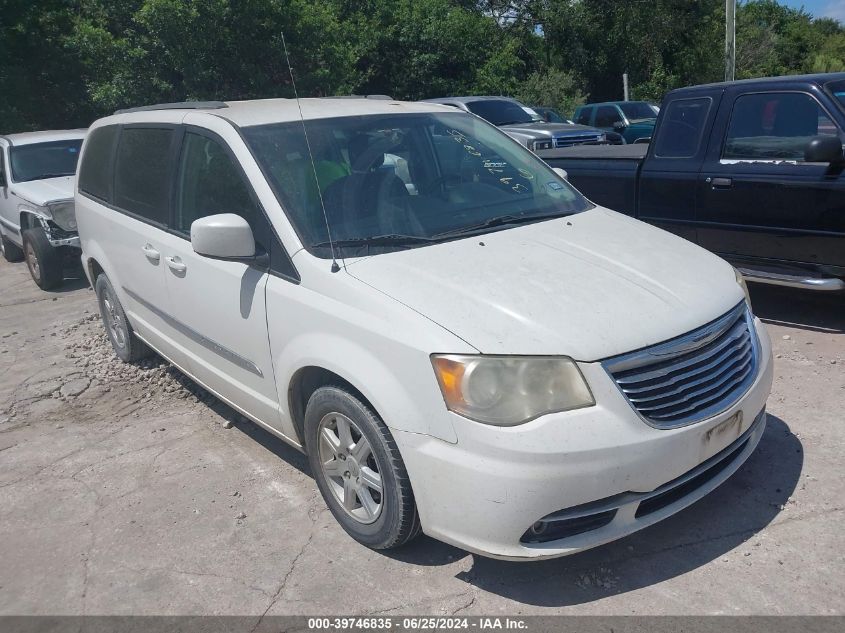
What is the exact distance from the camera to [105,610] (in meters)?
3.26

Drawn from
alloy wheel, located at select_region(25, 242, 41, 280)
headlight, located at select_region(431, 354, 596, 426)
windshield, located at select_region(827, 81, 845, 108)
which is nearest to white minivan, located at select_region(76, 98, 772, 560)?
headlight, located at select_region(431, 354, 596, 426)

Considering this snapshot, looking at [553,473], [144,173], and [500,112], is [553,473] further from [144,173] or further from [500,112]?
[500,112]

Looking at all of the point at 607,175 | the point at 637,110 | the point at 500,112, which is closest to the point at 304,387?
the point at 607,175

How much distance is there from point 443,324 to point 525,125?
1183 centimetres

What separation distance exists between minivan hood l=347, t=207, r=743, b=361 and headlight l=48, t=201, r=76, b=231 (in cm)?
688

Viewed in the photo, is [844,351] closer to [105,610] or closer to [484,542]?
[484,542]

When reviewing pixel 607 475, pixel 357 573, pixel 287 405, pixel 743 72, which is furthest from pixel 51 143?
pixel 743 72

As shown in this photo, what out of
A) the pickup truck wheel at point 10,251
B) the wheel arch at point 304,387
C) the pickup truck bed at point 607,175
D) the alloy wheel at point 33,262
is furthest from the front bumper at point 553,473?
the pickup truck wheel at point 10,251

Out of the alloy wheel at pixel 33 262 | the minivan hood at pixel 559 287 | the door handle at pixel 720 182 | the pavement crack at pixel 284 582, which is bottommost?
the alloy wheel at pixel 33 262

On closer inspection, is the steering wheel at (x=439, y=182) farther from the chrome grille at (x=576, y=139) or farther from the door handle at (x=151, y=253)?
the chrome grille at (x=576, y=139)

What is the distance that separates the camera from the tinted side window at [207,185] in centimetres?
385

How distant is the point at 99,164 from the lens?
5.68 metres

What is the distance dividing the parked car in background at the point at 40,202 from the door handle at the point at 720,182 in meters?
6.70

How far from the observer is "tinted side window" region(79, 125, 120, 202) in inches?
215
